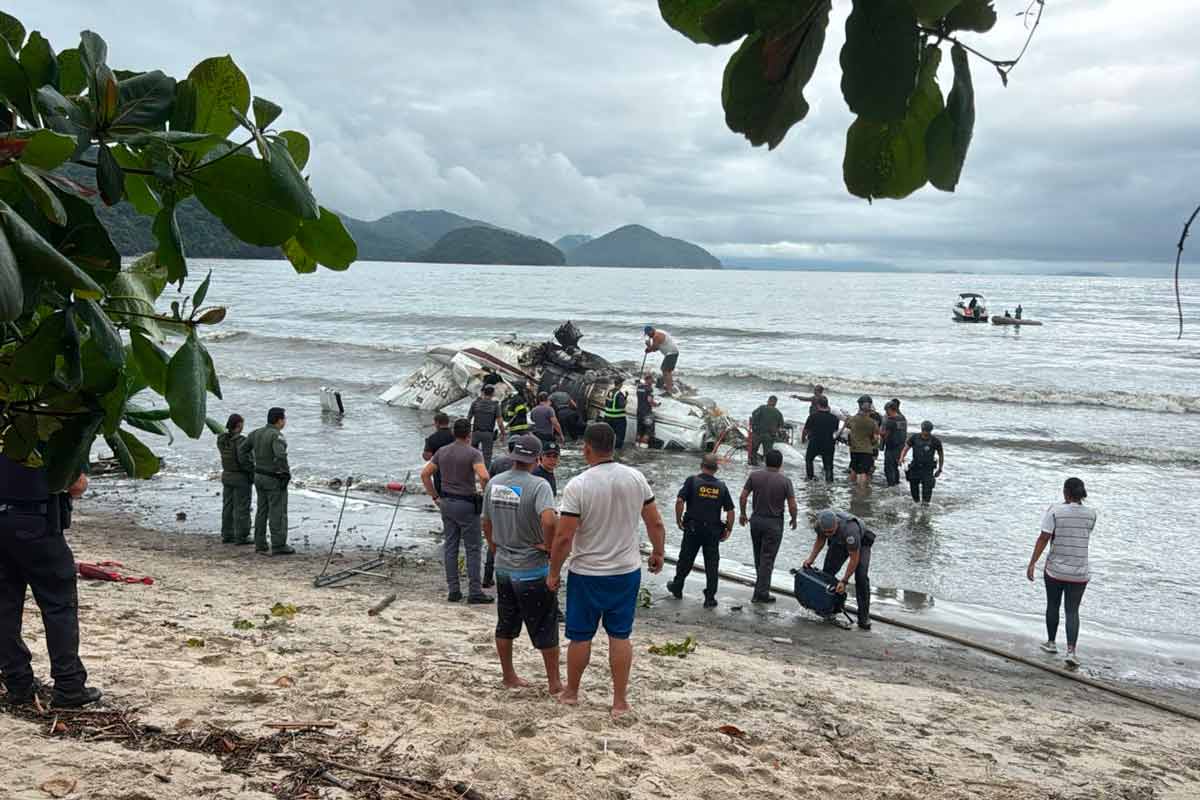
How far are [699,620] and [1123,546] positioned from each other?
7439 millimetres

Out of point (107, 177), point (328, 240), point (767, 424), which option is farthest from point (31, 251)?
point (767, 424)

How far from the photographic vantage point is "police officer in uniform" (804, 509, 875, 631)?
8.99 meters

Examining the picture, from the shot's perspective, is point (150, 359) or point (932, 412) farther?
point (932, 412)

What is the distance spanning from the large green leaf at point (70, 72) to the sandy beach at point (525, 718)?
9.78ft

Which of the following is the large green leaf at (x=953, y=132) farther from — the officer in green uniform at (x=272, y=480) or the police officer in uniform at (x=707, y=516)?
the officer in green uniform at (x=272, y=480)

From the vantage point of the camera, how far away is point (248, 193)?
1.65 m

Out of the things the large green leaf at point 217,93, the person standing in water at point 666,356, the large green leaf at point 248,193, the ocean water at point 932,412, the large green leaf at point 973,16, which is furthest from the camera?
the person standing in water at point 666,356

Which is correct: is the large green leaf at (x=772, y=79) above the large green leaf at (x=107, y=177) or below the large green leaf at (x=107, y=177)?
above

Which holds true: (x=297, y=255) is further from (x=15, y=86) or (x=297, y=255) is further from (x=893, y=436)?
(x=893, y=436)

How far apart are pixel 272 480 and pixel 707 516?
16.3 feet

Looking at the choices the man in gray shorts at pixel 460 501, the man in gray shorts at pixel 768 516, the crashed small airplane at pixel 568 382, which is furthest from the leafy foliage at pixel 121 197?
the crashed small airplane at pixel 568 382

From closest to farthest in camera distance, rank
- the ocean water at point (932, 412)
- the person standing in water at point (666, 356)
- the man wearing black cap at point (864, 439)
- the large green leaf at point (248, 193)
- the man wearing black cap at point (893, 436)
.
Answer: the large green leaf at point (248, 193) < the ocean water at point (932, 412) < the man wearing black cap at point (864, 439) < the man wearing black cap at point (893, 436) < the person standing in water at point (666, 356)

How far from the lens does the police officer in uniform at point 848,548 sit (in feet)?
29.5

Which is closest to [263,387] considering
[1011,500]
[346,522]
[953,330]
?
[346,522]
